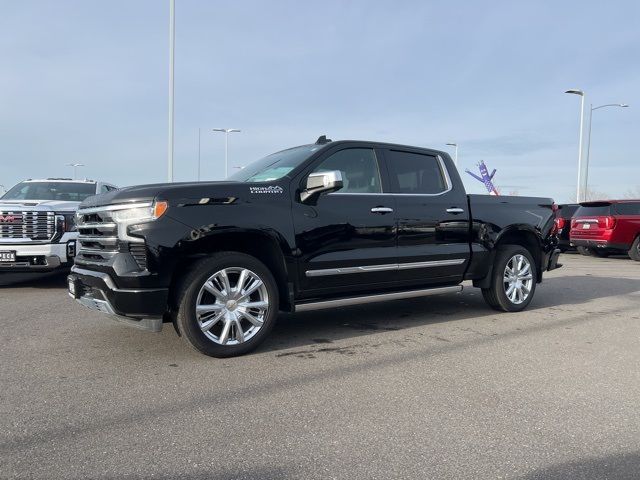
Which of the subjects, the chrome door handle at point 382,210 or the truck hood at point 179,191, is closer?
the truck hood at point 179,191

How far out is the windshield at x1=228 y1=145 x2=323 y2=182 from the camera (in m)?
5.00

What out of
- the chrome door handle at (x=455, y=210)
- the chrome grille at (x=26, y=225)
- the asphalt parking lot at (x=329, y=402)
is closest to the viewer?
the asphalt parking lot at (x=329, y=402)

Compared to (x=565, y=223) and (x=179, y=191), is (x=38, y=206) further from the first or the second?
(x=565, y=223)

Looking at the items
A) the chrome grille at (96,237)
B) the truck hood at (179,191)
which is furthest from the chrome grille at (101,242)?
the truck hood at (179,191)

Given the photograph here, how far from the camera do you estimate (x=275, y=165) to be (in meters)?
5.26

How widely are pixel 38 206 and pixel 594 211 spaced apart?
1348 centimetres

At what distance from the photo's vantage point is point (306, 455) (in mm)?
2748

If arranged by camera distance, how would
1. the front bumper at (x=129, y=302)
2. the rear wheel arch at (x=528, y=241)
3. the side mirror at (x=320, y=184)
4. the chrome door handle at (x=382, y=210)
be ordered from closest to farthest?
the front bumper at (x=129, y=302)
the side mirror at (x=320, y=184)
the chrome door handle at (x=382, y=210)
the rear wheel arch at (x=528, y=241)

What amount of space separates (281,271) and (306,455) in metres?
2.13

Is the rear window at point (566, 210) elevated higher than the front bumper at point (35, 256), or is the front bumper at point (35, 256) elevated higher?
the rear window at point (566, 210)

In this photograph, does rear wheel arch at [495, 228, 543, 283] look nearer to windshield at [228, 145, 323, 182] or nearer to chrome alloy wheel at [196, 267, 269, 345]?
windshield at [228, 145, 323, 182]

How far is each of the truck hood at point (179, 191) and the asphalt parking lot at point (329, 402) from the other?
1.34 m

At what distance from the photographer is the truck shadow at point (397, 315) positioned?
5.26 m

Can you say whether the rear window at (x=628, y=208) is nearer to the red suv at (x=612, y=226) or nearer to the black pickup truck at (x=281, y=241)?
the red suv at (x=612, y=226)
